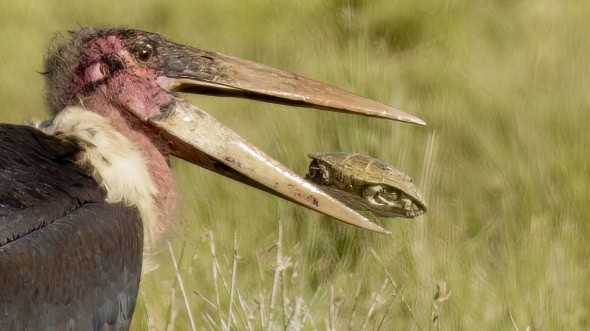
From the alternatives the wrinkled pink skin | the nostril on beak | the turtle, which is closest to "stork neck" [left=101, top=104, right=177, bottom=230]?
the wrinkled pink skin

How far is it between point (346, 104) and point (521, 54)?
2932 millimetres

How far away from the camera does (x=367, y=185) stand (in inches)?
146

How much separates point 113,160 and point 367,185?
0.71 metres

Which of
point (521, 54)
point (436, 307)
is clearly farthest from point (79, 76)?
point (521, 54)

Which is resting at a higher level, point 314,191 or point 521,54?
point 314,191

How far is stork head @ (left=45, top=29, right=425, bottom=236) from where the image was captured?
352cm

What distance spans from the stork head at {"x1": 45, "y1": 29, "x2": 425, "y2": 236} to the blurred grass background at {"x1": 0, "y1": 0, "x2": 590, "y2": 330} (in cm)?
22

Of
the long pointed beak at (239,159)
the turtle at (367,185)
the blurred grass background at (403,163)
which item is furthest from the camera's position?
the blurred grass background at (403,163)

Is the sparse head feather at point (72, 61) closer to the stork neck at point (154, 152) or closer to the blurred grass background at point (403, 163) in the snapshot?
the stork neck at point (154, 152)

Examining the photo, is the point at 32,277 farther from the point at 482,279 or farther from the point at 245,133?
the point at 245,133

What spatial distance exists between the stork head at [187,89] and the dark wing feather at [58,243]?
0.27m

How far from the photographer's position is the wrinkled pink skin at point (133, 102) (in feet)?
11.7

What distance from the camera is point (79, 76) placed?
360 centimetres

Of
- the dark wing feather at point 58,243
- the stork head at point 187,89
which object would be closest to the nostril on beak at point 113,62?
the stork head at point 187,89
